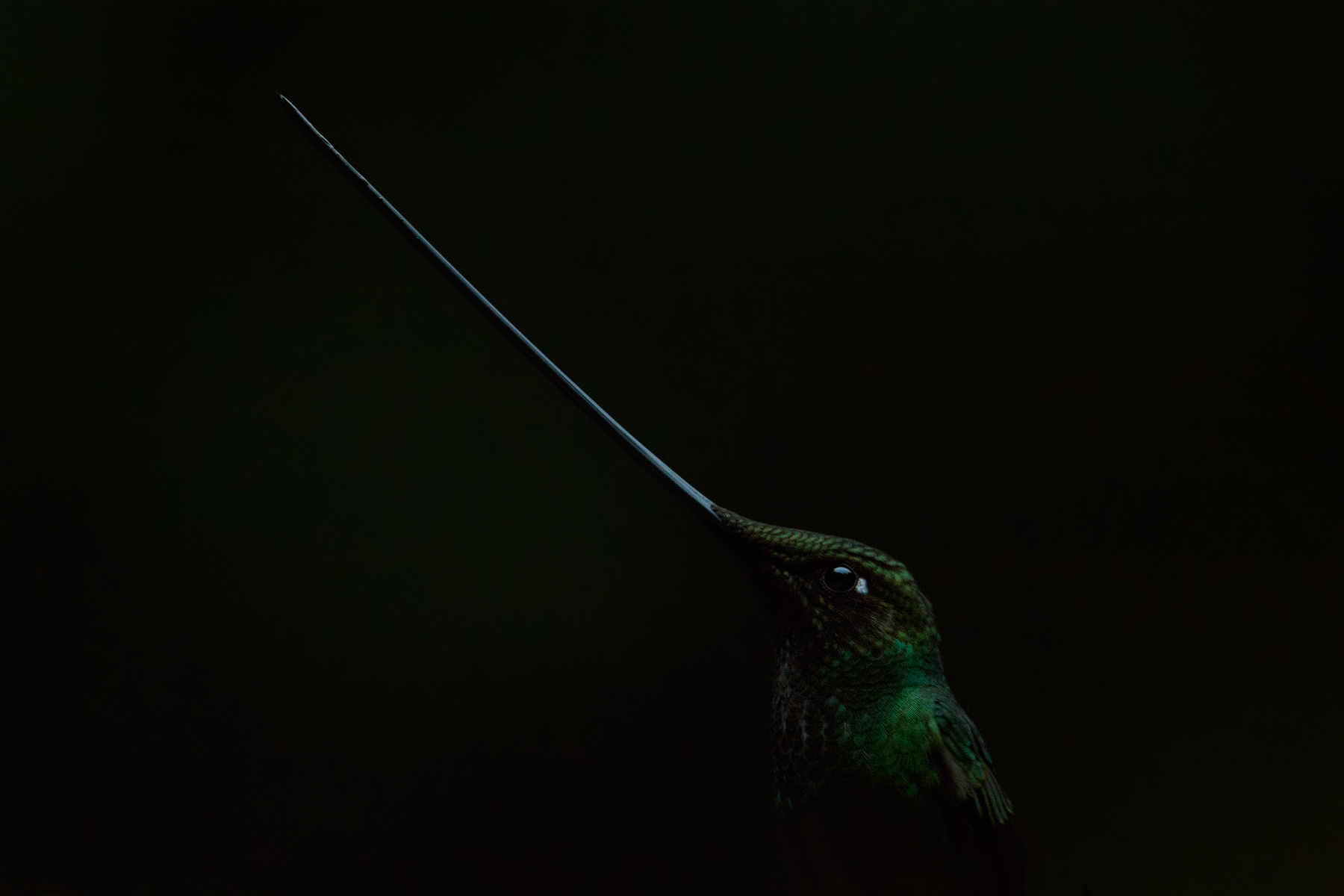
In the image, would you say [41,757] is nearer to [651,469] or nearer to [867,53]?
[651,469]

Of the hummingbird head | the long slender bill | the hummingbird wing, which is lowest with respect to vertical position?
the hummingbird wing

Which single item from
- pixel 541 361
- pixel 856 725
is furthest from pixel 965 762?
pixel 541 361

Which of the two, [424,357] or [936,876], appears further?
[424,357]

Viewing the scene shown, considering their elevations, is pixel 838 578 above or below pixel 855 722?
above

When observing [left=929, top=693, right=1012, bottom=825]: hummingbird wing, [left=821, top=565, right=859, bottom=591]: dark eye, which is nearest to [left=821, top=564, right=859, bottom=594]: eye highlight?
[left=821, top=565, right=859, bottom=591]: dark eye

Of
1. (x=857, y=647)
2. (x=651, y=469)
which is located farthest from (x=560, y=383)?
(x=857, y=647)

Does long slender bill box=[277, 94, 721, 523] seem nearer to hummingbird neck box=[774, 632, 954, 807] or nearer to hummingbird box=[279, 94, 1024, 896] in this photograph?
hummingbird box=[279, 94, 1024, 896]

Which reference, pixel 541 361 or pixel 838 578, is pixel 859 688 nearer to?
pixel 838 578
